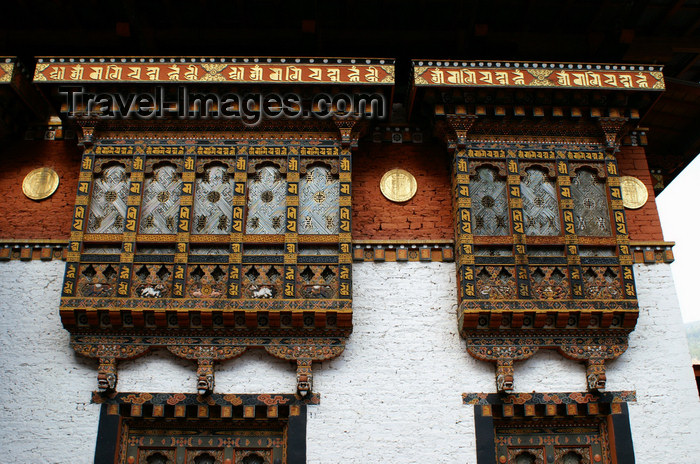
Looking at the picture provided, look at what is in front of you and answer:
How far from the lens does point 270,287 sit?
365 inches

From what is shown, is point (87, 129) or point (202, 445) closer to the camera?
point (202, 445)

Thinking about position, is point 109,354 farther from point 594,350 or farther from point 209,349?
point 594,350

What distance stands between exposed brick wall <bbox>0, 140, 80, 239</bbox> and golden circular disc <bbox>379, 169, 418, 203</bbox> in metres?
4.92

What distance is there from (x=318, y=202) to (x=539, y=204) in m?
3.36

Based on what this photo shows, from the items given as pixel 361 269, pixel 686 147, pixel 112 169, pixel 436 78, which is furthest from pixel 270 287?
pixel 686 147

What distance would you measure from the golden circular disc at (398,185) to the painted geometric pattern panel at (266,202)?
1.63 m

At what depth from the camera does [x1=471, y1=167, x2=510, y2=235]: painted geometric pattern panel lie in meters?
9.84

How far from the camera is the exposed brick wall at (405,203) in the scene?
33.6 feet

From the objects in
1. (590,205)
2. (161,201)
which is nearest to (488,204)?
(590,205)

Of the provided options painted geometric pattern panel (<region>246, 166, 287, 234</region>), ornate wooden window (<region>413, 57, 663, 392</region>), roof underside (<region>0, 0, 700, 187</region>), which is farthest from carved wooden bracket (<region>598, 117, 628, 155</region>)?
painted geometric pattern panel (<region>246, 166, 287, 234</region>)

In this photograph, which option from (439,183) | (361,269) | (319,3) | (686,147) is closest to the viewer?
(361,269)

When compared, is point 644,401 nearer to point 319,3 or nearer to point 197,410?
point 197,410

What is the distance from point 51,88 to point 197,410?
5.35 meters

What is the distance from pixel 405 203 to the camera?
10430 mm
